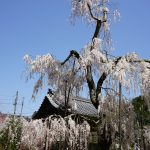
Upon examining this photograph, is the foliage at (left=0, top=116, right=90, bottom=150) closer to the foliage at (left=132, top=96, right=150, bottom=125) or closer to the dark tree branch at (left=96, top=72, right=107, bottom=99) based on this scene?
the dark tree branch at (left=96, top=72, right=107, bottom=99)

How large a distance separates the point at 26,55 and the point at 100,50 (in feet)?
8.67

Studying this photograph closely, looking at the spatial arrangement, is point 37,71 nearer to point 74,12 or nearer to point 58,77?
point 58,77

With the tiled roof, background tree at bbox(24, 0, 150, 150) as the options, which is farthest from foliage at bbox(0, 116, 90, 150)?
the tiled roof

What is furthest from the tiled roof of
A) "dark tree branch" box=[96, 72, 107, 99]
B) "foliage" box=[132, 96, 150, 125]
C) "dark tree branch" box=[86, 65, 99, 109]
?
"dark tree branch" box=[96, 72, 107, 99]

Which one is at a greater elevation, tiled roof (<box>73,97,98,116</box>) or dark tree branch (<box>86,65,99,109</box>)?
tiled roof (<box>73,97,98,116</box>)

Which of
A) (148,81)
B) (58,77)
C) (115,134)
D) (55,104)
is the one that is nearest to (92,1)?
(58,77)

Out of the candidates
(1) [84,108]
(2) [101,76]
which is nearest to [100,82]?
(2) [101,76]

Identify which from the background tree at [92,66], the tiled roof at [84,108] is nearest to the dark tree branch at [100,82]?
the background tree at [92,66]

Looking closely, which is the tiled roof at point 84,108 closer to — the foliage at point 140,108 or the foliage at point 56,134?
the foliage at point 140,108

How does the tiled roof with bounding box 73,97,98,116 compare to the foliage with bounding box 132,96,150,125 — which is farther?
the tiled roof with bounding box 73,97,98,116

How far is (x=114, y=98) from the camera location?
34.0 feet

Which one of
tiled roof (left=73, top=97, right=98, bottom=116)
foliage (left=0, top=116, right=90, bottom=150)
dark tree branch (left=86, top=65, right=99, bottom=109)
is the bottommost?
foliage (left=0, top=116, right=90, bottom=150)

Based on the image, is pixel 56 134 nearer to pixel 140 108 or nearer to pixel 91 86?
pixel 91 86

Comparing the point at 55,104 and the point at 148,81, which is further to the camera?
the point at 55,104
